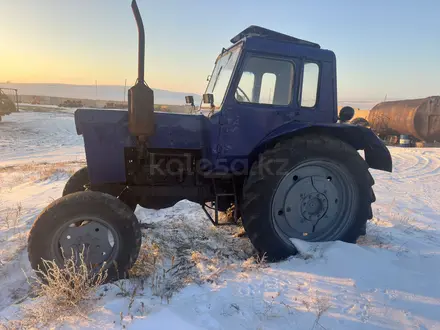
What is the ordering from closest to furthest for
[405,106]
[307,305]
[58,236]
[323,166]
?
[307,305] < [58,236] < [323,166] < [405,106]

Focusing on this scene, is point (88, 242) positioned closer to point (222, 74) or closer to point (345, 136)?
point (222, 74)

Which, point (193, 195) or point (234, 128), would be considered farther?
point (193, 195)

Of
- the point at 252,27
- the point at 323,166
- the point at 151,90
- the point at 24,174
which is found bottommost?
the point at 24,174

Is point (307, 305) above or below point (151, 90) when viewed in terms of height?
below

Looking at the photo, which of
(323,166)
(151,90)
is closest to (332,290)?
(323,166)

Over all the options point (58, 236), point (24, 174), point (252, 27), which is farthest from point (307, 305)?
point (24, 174)

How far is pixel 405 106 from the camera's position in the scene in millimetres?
18359

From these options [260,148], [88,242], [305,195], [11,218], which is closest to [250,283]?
[305,195]

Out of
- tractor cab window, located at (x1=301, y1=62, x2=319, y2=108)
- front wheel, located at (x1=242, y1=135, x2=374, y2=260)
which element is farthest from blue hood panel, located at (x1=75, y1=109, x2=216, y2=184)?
tractor cab window, located at (x1=301, y1=62, x2=319, y2=108)

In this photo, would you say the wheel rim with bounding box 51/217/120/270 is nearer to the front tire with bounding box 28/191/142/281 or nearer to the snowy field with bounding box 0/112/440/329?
the front tire with bounding box 28/191/142/281

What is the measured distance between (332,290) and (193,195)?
2.01m

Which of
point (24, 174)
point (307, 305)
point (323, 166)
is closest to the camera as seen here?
point (307, 305)

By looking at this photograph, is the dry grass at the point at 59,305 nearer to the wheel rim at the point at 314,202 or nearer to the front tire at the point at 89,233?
the front tire at the point at 89,233

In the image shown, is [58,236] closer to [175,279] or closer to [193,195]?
[175,279]
